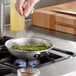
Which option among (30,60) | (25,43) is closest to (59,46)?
(25,43)

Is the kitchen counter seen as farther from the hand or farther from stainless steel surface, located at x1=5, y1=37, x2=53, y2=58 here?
the hand

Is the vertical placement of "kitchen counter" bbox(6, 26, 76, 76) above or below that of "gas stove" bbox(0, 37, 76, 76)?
below

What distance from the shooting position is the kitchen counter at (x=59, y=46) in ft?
3.69

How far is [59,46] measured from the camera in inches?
55.9

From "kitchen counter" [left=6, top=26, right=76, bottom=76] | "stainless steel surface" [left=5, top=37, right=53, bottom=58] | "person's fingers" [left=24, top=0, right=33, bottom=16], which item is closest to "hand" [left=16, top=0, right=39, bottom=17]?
"person's fingers" [left=24, top=0, right=33, bottom=16]

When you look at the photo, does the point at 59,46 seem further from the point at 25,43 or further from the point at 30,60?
the point at 30,60

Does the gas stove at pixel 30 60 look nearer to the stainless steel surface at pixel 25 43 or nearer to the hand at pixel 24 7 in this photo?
the stainless steel surface at pixel 25 43

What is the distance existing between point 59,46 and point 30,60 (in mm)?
263

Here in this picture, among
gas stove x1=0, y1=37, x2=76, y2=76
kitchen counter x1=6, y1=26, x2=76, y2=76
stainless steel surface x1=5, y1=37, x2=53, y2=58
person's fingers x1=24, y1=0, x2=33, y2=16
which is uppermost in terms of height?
person's fingers x1=24, y1=0, x2=33, y2=16

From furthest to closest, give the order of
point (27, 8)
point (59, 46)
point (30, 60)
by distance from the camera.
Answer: point (59, 46), point (27, 8), point (30, 60)

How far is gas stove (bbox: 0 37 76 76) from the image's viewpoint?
1.12 m

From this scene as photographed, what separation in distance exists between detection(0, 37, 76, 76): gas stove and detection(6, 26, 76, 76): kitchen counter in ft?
0.09

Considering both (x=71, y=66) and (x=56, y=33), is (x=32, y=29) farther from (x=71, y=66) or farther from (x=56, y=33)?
(x=71, y=66)

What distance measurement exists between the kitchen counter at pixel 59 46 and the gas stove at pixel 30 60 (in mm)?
26
